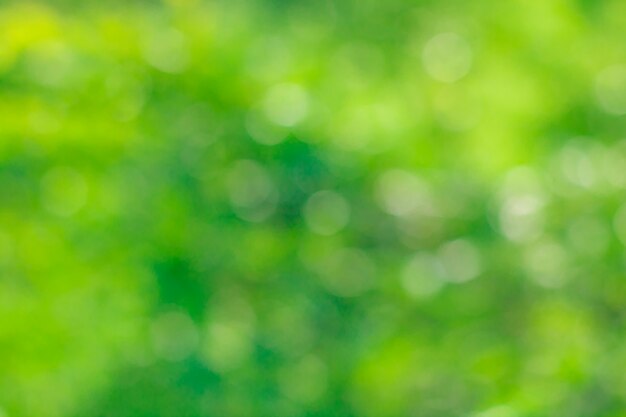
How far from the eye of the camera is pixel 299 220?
1.07m

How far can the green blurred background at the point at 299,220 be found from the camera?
3.00 ft

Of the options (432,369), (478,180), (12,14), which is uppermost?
(12,14)

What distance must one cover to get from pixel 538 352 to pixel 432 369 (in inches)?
3.9

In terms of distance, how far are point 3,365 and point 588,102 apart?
65cm

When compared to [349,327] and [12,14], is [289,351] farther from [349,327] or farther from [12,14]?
[12,14]

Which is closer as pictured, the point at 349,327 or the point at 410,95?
the point at 349,327

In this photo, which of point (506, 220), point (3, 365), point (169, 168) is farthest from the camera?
point (506, 220)

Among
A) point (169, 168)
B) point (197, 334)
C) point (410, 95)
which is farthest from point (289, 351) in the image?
point (410, 95)

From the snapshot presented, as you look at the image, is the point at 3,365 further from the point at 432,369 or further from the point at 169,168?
the point at 432,369

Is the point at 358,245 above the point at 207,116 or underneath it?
underneath

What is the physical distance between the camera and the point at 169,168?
3.25ft

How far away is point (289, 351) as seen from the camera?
981 millimetres

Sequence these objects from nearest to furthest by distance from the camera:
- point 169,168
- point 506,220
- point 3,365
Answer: point 3,365, point 169,168, point 506,220

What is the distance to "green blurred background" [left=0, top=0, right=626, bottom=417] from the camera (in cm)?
91
